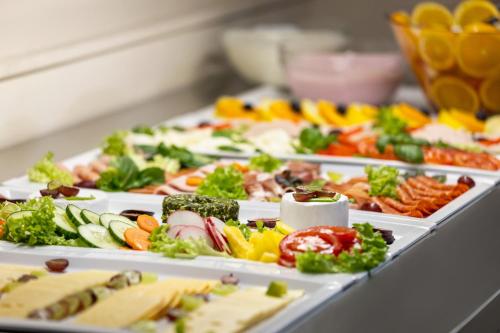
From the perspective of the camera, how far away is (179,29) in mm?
4359

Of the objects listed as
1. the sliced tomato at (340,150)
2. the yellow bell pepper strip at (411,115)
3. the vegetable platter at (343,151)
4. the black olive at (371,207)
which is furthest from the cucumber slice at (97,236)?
the yellow bell pepper strip at (411,115)

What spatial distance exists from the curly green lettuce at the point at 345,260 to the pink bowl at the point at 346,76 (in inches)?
74.8

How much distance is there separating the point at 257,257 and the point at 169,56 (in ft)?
7.13

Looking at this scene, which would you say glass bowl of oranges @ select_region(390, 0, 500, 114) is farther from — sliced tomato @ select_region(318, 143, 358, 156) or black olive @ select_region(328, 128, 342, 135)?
sliced tomato @ select_region(318, 143, 358, 156)

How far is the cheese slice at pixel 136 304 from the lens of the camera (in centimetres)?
187

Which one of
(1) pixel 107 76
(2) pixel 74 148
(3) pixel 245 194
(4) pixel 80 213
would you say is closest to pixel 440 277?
(3) pixel 245 194

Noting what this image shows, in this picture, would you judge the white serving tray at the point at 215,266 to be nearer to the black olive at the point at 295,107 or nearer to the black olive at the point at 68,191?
the black olive at the point at 68,191

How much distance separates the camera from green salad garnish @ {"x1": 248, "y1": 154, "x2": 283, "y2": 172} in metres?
3.07

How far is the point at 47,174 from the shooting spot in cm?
295

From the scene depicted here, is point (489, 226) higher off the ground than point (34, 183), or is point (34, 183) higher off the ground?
point (34, 183)

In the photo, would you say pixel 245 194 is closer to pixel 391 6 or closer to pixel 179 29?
pixel 179 29

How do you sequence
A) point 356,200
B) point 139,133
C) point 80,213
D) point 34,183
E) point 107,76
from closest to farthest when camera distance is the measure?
point 80,213, point 356,200, point 34,183, point 139,133, point 107,76

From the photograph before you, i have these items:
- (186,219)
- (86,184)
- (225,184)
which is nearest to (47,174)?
(86,184)

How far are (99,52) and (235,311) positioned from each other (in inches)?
84.5
